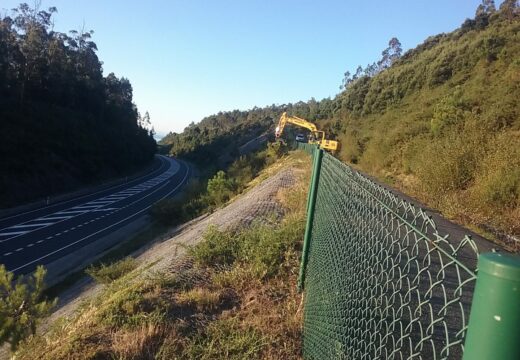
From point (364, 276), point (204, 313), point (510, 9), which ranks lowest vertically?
point (204, 313)

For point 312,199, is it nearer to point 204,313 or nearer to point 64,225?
point 204,313

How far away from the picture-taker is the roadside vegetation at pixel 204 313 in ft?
15.6

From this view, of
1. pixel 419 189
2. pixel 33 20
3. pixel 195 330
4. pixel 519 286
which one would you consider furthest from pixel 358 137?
pixel 33 20

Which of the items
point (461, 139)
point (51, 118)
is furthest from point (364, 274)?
point (51, 118)

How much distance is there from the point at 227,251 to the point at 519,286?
676 cm

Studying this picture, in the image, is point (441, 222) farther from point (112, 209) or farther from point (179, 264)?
point (112, 209)

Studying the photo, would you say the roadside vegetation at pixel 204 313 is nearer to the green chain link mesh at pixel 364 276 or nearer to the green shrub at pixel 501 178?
the green chain link mesh at pixel 364 276

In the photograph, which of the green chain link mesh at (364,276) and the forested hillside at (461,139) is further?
the forested hillside at (461,139)

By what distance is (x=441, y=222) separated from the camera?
10227 millimetres

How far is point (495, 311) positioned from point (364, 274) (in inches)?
78.8

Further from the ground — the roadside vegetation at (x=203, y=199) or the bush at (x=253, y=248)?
the bush at (x=253, y=248)

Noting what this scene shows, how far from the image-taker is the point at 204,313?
18.5 feet

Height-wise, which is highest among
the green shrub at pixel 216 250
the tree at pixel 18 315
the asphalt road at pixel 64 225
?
the green shrub at pixel 216 250

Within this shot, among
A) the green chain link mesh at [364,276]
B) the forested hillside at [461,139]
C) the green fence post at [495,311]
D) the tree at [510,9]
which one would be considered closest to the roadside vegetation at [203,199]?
the forested hillside at [461,139]
